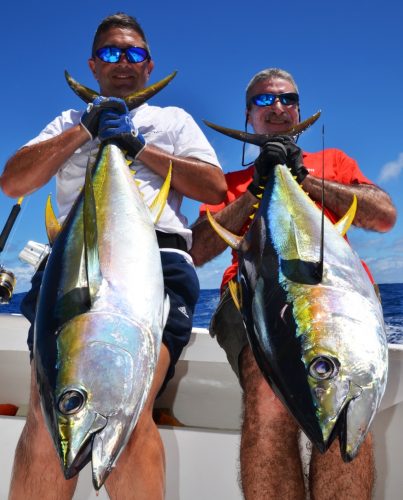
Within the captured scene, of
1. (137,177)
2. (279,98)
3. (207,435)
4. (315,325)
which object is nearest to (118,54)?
(137,177)

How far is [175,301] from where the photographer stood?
1.84 metres

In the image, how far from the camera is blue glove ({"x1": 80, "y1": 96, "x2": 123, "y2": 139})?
1804 millimetres

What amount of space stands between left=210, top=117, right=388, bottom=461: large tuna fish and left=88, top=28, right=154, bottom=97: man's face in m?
1.07

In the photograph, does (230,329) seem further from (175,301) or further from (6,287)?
(6,287)

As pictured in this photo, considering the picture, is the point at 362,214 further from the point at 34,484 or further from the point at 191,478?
the point at 34,484

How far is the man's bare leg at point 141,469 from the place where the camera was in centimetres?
154

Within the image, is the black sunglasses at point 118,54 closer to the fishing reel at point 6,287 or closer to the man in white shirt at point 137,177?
the man in white shirt at point 137,177

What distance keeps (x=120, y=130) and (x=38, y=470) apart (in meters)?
1.10

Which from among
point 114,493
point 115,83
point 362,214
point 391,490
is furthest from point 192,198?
point 391,490

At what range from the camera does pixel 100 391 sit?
3.52 ft

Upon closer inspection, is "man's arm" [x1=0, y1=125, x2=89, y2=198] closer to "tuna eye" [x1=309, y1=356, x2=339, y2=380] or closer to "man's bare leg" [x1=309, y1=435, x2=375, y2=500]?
"tuna eye" [x1=309, y1=356, x2=339, y2=380]

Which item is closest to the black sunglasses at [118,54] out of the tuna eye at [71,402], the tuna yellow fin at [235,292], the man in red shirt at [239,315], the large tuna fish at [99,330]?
the man in red shirt at [239,315]

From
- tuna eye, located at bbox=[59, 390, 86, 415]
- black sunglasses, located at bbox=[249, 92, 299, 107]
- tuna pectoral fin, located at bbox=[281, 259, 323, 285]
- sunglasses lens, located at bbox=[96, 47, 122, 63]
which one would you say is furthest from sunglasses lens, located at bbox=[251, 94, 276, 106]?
tuna eye, located at bbox=[59, 390, 86, 415]

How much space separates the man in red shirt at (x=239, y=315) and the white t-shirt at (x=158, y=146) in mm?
247
